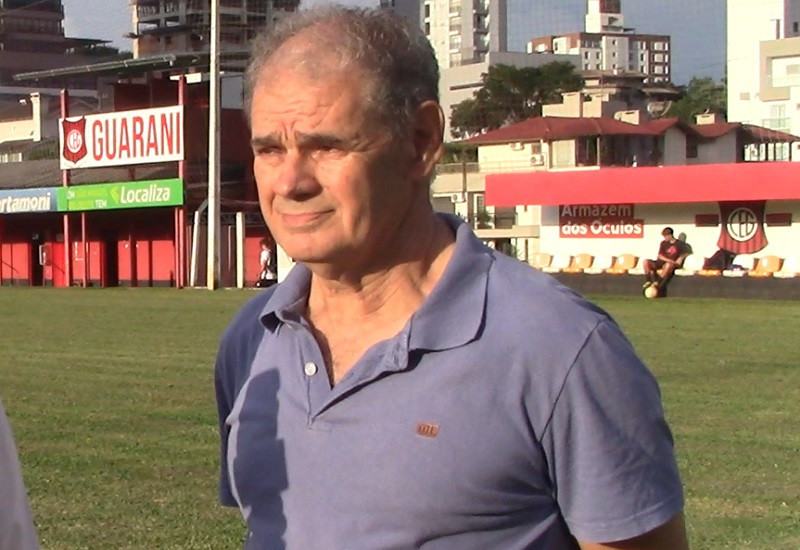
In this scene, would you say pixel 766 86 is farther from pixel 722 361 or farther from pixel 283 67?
pixel 283 67

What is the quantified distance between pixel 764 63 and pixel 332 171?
95.0 meters

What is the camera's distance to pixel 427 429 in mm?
2998

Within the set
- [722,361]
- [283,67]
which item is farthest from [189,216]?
[283,67]

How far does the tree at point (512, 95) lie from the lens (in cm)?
11562

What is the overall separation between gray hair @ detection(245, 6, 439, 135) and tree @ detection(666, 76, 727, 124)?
114m

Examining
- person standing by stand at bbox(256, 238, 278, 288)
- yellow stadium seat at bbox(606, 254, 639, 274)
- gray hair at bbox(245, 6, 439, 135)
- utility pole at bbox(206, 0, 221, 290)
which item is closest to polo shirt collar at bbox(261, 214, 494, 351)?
gray hair at bbox(245, 6, 439, 135)

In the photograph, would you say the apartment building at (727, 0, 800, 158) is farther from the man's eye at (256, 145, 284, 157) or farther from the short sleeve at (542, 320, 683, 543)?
the short sleeve at (542, 320, 683, 543)

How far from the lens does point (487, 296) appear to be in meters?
3.10

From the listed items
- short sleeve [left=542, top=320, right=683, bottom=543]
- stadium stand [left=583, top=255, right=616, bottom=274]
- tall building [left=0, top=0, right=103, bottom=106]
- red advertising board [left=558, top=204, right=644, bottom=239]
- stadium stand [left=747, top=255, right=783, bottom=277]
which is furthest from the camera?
tall building [left=0, top=0, right=103, bottom=106]

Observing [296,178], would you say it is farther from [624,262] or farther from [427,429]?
[624,262]

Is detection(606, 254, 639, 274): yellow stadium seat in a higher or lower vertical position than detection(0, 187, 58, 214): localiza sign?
lower

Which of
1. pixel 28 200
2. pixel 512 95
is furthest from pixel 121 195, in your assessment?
pixel 512 95

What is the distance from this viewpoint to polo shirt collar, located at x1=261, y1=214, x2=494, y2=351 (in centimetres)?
305

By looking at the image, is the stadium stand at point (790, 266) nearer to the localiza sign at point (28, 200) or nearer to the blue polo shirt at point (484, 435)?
the localiza sign at point (28, 200)
